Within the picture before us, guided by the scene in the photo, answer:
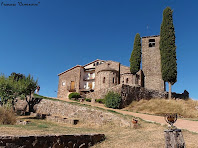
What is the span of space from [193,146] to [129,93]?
58.9 ft

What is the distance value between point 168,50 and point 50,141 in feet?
98.0

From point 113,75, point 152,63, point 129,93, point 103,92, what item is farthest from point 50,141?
point 152,63

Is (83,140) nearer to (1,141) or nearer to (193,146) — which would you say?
(1,141)

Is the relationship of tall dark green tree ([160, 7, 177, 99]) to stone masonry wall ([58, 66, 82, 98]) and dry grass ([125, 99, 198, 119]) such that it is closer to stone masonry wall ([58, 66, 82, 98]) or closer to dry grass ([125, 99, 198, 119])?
dry grass ([125, 99, 198, 119])

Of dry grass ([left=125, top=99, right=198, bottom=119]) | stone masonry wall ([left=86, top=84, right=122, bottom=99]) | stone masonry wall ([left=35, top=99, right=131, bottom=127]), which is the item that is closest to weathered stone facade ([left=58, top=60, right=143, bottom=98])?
stone masonry wall ([left=86, top=84, right=122, bottom=99])

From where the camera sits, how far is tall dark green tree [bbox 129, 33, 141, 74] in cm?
3594

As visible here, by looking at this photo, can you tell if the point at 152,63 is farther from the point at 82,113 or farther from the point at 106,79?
the point at 82,113

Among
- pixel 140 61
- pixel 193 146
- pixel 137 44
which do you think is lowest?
pixel 193 146

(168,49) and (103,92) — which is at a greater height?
(168,49)

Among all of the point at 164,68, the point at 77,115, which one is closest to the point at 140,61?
the point at 164,68

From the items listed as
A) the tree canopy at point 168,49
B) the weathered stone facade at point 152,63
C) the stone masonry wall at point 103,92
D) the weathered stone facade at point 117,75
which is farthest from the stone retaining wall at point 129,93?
the weathered stone facade at point 152,63

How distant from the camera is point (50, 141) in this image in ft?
19.7

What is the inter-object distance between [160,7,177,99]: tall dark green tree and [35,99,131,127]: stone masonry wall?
63.0 ft

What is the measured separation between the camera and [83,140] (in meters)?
7.42
